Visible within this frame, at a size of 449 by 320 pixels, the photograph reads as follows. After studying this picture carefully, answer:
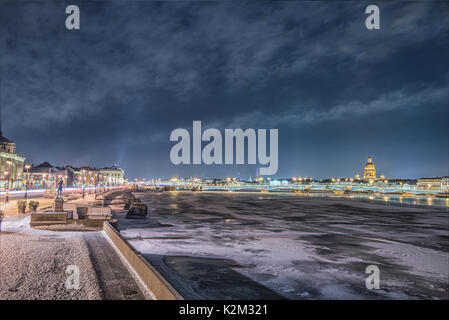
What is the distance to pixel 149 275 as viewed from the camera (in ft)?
24.7

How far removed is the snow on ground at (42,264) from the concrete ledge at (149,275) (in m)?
1.10

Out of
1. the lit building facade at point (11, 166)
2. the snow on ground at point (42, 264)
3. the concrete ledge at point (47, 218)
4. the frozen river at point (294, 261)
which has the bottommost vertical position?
the frozen river at point (294, 261)

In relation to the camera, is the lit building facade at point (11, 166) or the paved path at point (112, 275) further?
the lit building facade at point (11, 166)

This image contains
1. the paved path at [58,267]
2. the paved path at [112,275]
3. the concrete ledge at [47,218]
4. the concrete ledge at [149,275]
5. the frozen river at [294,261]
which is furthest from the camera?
the concrete ledge at [47,218]

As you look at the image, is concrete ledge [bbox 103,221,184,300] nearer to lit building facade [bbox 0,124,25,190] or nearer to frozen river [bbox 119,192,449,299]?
frozen river [bbox 119,192,449,299]

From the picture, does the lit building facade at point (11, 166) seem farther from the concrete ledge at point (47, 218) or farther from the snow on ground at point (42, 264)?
the snow on ground at point (42, 264)

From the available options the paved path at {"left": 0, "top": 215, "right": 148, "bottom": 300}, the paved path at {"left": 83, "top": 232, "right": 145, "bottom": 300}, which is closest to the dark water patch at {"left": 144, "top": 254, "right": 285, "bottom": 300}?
the paved path at {"left": 83, "top": 232, "right": 145, "bottom": 300}

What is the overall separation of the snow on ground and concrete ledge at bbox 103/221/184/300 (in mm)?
1104

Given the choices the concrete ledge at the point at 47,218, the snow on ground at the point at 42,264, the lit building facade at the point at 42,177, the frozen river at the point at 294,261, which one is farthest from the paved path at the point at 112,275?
the lit building facade at the point at 42,177

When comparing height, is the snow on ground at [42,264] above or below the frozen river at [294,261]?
above

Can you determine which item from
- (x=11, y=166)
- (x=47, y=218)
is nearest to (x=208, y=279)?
(x=47, y=218)

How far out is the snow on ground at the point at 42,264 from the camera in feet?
24.4
